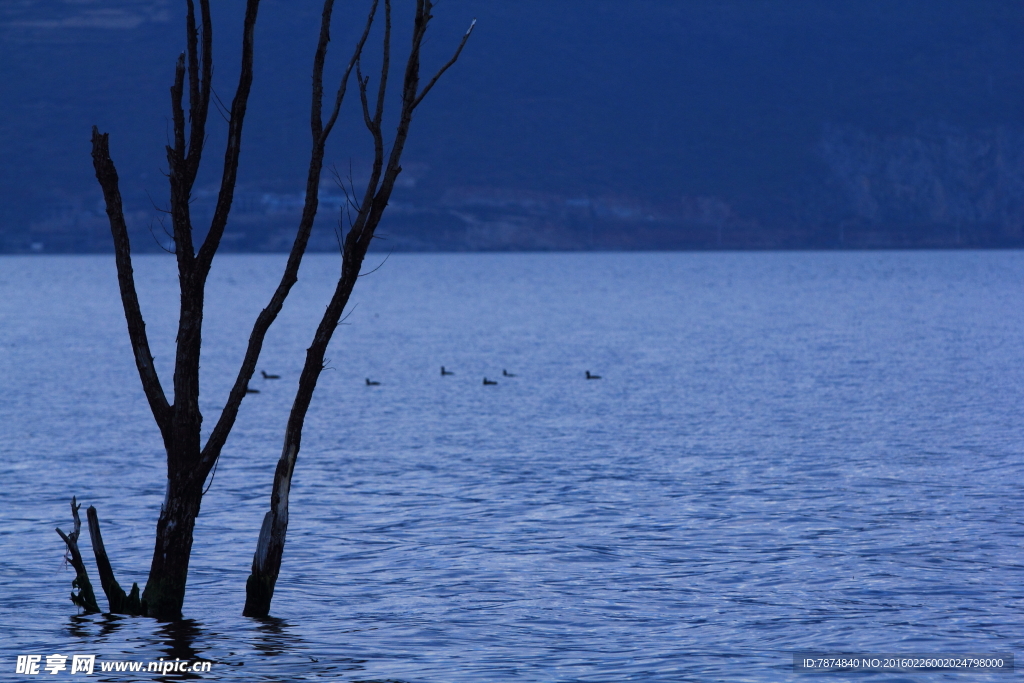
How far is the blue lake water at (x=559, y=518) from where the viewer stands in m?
14.3

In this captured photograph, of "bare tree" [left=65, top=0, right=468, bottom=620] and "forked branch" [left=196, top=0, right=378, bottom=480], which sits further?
"forked branch" [left=196, top=0, right=378, bottom=480]

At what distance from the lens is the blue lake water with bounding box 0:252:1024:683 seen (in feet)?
46.8

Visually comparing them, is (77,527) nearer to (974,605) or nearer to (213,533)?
(213,533)

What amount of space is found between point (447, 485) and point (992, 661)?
12940mm

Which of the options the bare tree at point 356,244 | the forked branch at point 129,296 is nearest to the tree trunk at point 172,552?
the forked branch at point 129,296

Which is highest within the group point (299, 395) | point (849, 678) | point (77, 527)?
point (299, 395)

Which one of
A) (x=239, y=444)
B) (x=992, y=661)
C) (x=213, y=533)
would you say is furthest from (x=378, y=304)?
(x=992, y=661)

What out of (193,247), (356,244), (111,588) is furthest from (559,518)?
(193,247)

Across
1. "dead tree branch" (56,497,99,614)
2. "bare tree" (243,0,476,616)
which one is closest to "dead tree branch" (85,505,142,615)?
"dead tree branch" (56,497,99,614)

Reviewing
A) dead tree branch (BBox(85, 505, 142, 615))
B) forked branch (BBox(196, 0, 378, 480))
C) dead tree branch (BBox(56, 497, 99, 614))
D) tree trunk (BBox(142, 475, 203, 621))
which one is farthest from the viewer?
dead tree branch (BBox(85, 505, 142, 615))

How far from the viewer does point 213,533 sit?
2023cm

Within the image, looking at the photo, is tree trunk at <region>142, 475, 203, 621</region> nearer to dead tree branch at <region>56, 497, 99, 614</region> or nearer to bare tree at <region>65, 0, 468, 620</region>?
bare tree at <region>65, 0, 468, 620</region>

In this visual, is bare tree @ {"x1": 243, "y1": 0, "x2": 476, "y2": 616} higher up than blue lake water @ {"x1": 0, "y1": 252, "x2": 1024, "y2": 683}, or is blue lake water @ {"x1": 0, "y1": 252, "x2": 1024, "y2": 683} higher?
bare tree @ {"x1": 243, "y1": 0, "x2": 476, "y2": 616}

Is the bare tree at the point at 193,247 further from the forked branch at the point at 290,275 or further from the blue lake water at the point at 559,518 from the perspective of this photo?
the blue lake water at the point at 559,518
